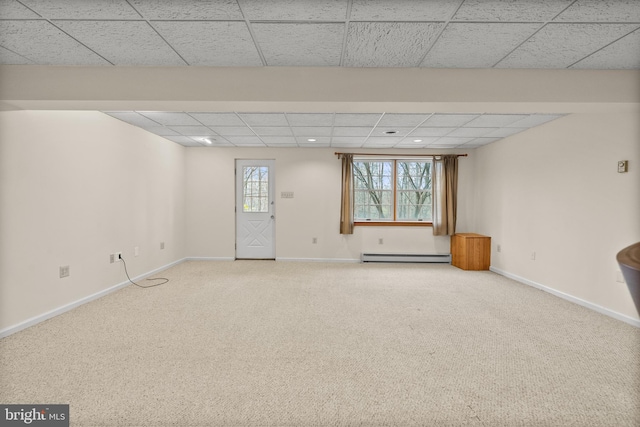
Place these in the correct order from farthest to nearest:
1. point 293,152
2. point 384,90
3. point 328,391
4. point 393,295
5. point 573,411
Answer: point 293,152
point 393,295
point 384,90
point 328,391
point 573,411

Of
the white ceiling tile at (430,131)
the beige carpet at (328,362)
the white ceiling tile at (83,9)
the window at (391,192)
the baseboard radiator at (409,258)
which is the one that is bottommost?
the beige carpet at (328,362)

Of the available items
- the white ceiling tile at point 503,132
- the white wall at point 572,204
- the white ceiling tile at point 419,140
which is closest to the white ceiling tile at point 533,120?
the white wall at point 572,204

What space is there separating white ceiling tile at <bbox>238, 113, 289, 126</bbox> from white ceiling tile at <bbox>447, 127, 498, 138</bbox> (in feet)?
8.75

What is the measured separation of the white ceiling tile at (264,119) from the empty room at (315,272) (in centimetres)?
6

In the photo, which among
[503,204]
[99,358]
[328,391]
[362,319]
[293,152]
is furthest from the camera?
[293,152]

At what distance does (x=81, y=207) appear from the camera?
11.7ft

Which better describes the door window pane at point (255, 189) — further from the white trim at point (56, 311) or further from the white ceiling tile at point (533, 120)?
the white ceiling tile at point (533, 120)

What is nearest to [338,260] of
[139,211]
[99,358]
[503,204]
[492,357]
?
[503,204]

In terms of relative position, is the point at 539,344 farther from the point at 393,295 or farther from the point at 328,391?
the point at 328,391

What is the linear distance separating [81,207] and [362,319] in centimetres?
349

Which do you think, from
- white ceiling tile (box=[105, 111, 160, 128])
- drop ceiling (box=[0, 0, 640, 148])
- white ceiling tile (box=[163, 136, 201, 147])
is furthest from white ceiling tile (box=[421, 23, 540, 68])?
white ceiling tile (box=[163, 136, 201, 147])

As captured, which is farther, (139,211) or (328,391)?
(139,211)

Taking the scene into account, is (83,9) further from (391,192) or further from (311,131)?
(391,192)

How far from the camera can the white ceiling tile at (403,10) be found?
184 centimetres
